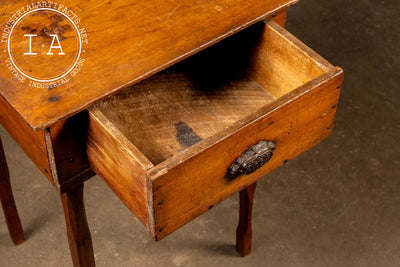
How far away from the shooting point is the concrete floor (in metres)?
2.25

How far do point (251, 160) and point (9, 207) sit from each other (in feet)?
3.25

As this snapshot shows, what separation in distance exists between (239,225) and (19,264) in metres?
0.69

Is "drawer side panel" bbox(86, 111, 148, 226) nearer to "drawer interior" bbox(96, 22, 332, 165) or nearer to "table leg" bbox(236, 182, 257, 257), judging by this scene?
"drawer interior" bbox(96, 22, 332, 165)

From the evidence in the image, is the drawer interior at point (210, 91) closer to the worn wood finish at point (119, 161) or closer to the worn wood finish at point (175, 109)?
the worn wood finish at point (175, 109)

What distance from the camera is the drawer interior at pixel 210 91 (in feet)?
5.50

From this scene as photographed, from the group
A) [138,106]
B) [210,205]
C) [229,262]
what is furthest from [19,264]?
[210,205]

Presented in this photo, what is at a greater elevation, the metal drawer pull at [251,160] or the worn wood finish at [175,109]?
the metal drawer pull at [251,160]

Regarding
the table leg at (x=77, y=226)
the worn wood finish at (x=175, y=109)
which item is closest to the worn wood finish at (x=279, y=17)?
the worn wood finish at (x=175, y=109)

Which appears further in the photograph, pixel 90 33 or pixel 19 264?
pixel 19 264

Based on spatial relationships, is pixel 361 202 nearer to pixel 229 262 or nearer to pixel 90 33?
pixel 229 262

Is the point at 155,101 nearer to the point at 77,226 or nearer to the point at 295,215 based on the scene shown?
the point at 77,226

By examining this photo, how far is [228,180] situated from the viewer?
154 cm

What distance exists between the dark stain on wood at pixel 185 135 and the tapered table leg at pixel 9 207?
23.7 inches

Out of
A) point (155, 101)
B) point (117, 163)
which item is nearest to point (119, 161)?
point (117, 163)
